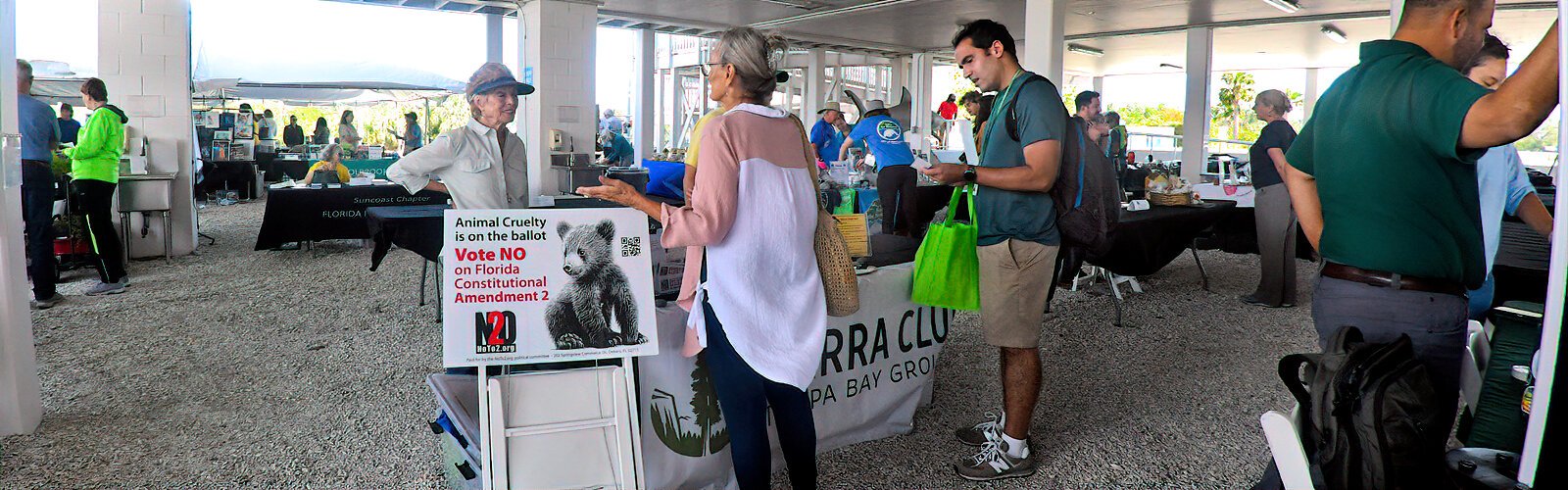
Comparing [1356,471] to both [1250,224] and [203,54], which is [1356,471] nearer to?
[1250,224]

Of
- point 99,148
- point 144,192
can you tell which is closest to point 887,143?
point 99,148

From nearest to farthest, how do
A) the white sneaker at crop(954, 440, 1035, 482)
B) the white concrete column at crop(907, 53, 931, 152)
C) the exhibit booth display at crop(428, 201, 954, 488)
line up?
1. the exhibit booth display at crop(428, 201, 954, 488)
2. the white sneaker at crop(954, 440, 1035, 482)
3. the white concrete column at crop(907, 53, 931, 152)

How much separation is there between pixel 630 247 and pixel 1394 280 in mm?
1646

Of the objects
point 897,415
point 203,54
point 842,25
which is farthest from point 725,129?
point 842,25

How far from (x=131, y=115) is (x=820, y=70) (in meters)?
11.5

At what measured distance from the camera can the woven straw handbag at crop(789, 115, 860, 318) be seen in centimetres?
214

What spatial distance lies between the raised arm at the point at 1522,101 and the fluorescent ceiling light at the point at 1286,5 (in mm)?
11223

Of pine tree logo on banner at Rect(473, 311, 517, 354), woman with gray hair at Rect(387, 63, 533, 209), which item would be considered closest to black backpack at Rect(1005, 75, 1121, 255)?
pine tree logo on banner at Rect(473, 311, 517, 354)

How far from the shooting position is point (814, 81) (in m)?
17.0

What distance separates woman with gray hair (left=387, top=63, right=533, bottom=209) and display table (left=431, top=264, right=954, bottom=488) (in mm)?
1144

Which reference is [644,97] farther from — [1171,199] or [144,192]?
[1171,199]

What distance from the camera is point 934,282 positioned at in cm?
265

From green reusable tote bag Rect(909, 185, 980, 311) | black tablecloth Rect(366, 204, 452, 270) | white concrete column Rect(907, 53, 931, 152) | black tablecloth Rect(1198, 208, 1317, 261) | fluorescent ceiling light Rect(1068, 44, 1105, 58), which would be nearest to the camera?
green reusable tote bag Rect(909, 185, 980, 311)

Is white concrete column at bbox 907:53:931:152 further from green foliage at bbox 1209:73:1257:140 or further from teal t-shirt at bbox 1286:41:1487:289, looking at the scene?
green foliage at bbox 1209:73:1257:140
